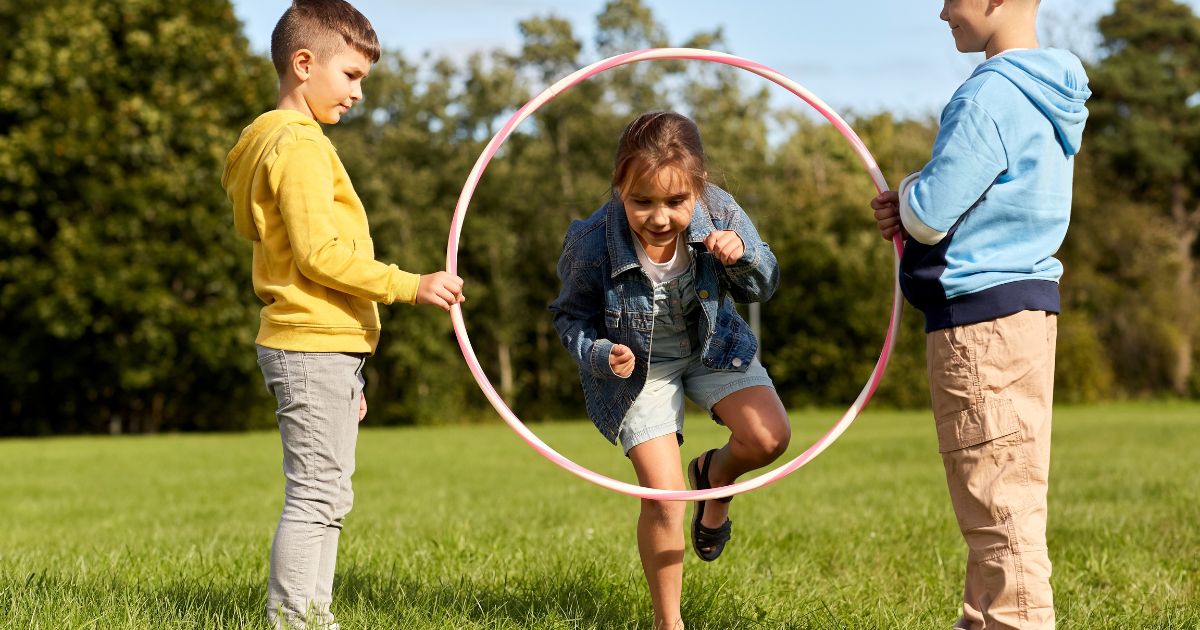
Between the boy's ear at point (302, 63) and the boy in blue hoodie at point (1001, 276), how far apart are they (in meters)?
2.00

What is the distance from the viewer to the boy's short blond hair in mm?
4055

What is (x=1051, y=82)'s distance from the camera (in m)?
3.53

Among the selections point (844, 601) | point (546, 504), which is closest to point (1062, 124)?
point (844, 601)

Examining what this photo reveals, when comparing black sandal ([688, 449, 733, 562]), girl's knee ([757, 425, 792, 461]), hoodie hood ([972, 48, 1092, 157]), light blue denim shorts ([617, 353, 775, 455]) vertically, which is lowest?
black sandal ([688, 449, 733, 562])

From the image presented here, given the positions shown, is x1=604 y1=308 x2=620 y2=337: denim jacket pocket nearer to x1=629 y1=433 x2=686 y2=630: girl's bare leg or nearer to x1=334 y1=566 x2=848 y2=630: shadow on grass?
x1=629 y1=433 x2=686 y2=630: girl's bare leg

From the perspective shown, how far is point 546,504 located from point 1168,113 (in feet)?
130

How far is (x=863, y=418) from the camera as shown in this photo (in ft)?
99.5

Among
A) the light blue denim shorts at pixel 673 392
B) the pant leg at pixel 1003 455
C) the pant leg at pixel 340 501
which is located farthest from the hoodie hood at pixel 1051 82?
the pant leg at pixel 340 501

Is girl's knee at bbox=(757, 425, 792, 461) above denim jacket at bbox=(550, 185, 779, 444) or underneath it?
underneath

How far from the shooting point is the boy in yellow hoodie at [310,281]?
12.8 ft

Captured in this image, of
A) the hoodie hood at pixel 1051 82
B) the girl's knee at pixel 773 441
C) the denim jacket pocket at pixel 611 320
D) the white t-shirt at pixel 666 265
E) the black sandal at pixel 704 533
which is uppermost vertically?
the hoodie hood at pixel 1051 82

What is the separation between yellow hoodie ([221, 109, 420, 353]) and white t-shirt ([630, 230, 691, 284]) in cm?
83

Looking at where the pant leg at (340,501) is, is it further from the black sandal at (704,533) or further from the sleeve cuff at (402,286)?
the black sandal at (704,533)

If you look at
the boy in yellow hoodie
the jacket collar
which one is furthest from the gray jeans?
the jacket collar
